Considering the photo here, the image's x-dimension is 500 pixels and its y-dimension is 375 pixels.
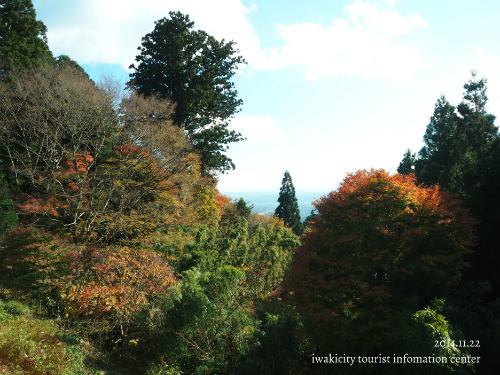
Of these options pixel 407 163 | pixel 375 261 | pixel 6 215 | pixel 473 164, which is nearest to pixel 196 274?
pixel 375 261

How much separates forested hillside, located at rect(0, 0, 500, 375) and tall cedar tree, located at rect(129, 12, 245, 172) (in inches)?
302

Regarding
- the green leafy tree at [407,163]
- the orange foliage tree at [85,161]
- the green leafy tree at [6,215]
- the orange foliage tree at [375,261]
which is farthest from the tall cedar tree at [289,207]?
the green leafy tree at [6,215]

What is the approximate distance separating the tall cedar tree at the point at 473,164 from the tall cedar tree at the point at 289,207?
17.6m

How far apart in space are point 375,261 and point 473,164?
12173 millimetres

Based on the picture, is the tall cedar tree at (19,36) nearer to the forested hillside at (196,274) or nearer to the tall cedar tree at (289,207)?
the forested hillside at (196,274)

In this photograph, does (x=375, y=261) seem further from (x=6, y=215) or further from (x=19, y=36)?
(x=19, y=36)

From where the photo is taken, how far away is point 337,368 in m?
7.82

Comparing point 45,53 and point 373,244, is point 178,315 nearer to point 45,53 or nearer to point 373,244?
point 373,244

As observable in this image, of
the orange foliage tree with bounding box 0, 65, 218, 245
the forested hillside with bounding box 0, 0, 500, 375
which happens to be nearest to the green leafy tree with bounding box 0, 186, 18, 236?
the forested hillside with bounding box 0, 0, 500, 375

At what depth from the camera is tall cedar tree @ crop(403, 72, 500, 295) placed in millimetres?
10625

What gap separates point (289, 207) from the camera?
36.8 metres

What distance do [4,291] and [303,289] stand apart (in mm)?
10567

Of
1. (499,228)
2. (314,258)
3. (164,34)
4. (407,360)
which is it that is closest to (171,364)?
(314,258)

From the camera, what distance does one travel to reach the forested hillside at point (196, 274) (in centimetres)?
735
